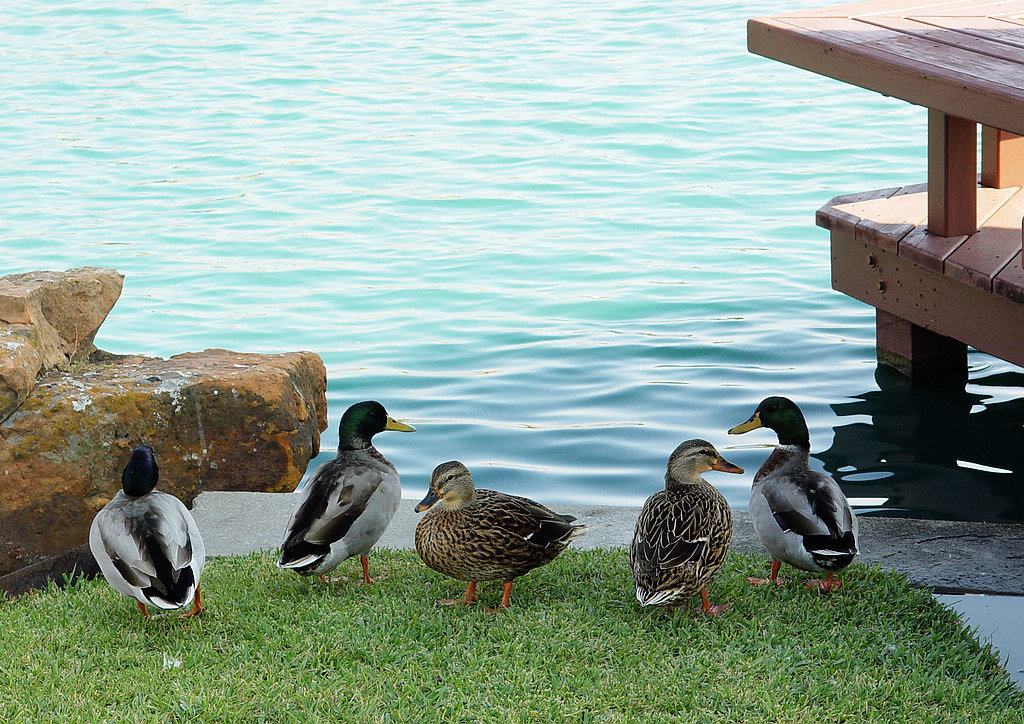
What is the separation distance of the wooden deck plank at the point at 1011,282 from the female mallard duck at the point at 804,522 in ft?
5.34

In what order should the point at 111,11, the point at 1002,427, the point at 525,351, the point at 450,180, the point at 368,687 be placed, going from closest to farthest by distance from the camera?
the point at 368,687
the point at 1002,427
the point at 525,351
the point at 450,180
the point at 111,11

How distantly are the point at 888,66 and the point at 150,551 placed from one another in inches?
139

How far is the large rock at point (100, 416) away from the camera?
5.17 metres

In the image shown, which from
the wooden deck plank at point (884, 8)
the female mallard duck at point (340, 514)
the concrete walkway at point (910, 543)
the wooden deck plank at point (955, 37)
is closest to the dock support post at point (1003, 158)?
the wooden deck plank at point (884, 8)

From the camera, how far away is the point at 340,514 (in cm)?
424

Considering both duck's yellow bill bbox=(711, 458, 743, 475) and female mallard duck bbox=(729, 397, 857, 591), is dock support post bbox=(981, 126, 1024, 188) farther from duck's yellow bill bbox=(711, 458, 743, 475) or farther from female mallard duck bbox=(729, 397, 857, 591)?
duck's yellow bill bbox=(711, 458, 743, 475)

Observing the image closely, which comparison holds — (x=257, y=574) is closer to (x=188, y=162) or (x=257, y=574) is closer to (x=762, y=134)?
(x=188, y=162)

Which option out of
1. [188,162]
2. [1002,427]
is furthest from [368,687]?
[188,162]

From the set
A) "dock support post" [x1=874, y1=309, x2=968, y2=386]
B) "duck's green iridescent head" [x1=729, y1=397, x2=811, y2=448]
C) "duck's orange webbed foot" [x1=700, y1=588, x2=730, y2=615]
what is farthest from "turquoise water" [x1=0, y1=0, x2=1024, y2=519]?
"duck's orange webbed foot" [x1=700, y1=588, x2=730, y2=615]

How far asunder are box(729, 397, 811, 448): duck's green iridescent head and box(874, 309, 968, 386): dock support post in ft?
8.73

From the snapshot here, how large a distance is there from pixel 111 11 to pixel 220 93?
6935mm

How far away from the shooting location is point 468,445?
698 centimetres

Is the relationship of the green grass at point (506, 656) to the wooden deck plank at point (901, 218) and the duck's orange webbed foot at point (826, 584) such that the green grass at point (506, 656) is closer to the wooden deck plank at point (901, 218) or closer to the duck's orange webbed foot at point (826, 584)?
the duck's orange webbed foot at point (826, 584)

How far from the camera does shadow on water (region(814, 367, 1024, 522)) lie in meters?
5.74
